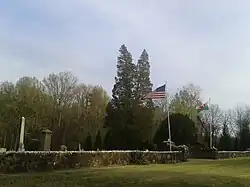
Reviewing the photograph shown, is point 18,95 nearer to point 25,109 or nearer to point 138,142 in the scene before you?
point 25,109

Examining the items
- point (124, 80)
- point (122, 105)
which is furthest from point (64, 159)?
point (124, 80)

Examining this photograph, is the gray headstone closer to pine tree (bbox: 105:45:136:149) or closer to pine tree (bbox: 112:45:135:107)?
pine tree (bbox: 105:45:136:149)

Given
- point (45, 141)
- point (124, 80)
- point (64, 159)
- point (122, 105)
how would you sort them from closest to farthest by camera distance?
point (64, 159) → point (45, 141) → point (122, 105) → point (124, 80)

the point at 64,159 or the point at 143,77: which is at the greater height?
the point at 143,77

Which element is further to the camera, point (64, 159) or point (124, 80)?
point (124, 80)

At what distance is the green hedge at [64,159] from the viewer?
20.0 metres

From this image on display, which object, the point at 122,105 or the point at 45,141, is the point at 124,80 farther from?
the point at 45,141

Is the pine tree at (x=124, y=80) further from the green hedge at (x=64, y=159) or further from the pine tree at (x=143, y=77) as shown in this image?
the green hedge at (x=64, y=159)

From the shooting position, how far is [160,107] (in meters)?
70.1

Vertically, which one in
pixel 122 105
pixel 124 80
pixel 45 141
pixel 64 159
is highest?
pixel 124 80

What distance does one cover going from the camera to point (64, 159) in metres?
22.1

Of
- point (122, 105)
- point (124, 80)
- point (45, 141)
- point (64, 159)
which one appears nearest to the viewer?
point (64, 159)

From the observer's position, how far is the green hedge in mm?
20016

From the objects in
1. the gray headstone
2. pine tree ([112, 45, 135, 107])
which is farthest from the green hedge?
pine tree ([112, 45, 135, 107])
